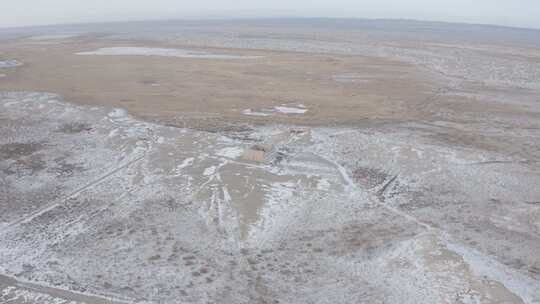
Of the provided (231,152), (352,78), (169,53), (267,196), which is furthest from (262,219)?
(169,53)

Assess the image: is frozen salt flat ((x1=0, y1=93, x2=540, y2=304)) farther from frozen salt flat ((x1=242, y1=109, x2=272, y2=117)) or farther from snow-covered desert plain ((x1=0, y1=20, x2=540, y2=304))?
frozen salt flat ((x1=242, y1=109, x2=272, y2=117))

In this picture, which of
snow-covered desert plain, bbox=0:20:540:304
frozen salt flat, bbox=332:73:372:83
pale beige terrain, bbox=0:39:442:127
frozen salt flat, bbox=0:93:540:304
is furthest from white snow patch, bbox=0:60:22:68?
frozen salt flat, bbox=332:73:372:83

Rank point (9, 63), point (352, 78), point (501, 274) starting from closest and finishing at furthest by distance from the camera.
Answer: point (501, 274), point (352, 78), point (9, 63)

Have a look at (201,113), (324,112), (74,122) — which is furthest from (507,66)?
(74,122)

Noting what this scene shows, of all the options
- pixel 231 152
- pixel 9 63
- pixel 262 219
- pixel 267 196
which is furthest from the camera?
pixel 9 63

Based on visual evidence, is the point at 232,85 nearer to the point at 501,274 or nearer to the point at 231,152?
the point at 231,152
